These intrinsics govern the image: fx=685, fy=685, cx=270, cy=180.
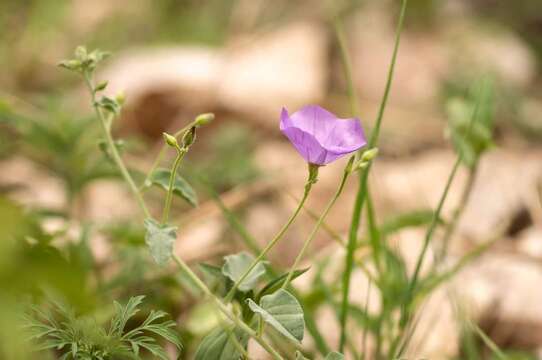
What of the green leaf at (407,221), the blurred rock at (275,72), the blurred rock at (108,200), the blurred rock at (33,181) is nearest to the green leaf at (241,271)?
the green leaf at (407,221)

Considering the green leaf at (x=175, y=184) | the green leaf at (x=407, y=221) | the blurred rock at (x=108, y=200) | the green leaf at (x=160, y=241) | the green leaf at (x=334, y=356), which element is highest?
the green leaf at (x=175, y=184)

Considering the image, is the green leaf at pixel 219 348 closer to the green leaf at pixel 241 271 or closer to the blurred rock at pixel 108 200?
the green leaf at pixel 241 271

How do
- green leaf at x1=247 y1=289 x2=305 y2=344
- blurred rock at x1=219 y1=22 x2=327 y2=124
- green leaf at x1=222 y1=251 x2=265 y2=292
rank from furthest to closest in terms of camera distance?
blurred rock at x1=219 y1=22 x2=327 y2=124, green leaf at x1=222 y1=251 x2=265 y2=292, green leaf at x1=247 y1=289 x2=305 y2=344

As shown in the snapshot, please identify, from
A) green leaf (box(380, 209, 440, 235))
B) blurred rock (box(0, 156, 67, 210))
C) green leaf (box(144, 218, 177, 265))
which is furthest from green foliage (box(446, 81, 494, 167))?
blurred rock (box(0, 156, 67, 210))

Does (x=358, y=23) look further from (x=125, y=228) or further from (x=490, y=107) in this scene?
(x=125, y=228)

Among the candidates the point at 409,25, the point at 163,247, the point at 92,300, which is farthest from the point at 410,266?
the point at 409,25

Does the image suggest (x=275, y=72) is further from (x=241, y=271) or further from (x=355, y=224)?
(x=241, y=271)

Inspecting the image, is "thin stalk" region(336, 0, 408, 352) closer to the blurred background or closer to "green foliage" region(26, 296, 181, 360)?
the blurred background

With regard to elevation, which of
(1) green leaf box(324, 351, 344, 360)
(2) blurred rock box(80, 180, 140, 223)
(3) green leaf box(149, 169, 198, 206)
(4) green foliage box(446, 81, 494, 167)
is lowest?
(2) blurred rock box(80, 180, 140, 223)
